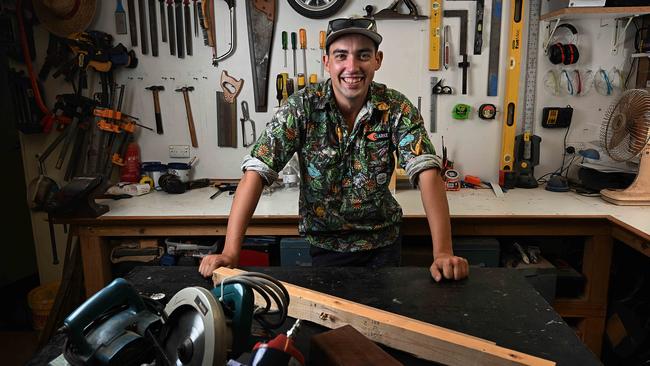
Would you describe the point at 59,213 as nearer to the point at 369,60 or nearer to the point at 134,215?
the point at 134,215

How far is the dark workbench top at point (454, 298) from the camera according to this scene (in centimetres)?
97

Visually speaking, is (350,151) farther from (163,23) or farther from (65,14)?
(65,14)

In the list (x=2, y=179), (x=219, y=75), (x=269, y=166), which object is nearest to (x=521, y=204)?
(x=269, y=166)

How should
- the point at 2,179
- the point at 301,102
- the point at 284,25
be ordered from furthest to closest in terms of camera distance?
the point at 2,179
the point at 284,25
the point at 301,102

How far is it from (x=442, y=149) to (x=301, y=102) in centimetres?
140

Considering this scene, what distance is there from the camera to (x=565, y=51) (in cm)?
252

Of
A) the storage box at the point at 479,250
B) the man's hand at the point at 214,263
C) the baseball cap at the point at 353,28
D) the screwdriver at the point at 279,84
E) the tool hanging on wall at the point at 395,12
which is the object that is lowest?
the storage box at the point at 479,250

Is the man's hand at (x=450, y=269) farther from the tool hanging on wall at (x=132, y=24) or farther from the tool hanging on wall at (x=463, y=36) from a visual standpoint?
the tool hanging on wall at (x=132, y=24)

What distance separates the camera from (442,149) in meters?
2.73

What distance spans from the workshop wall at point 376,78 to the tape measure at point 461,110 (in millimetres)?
34

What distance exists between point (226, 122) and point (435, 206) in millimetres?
1657

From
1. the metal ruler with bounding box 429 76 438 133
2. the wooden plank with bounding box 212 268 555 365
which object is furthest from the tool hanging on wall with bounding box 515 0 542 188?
the wooden plank with bounding box 212 268 555 365

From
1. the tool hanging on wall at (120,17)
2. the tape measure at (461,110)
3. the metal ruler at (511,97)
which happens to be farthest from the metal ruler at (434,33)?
the tool hanging on wall at (120,17)

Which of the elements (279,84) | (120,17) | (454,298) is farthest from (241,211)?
(120,17)
